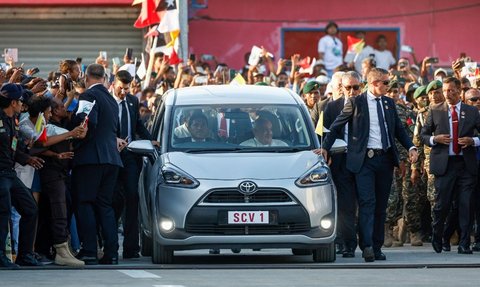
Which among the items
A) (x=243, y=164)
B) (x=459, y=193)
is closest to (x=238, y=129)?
(x=243, y=164)

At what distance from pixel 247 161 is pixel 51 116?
2.23m

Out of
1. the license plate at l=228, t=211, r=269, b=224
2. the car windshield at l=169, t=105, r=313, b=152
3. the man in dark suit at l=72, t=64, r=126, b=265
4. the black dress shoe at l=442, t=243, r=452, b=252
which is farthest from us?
the black dress shoe at l=442, t=243, r=452, b=252

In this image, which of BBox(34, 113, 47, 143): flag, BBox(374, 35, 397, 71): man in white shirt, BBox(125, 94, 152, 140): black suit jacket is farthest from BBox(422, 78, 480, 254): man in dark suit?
BBox(374, 35, 397, 71): man in white shirt

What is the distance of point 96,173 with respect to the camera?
19.2m

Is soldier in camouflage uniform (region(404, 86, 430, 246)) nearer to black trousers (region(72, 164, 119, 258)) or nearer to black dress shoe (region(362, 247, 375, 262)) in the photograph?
black dress shoe (region(362, 247, 375, 262))

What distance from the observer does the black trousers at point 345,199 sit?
2056 centimetres

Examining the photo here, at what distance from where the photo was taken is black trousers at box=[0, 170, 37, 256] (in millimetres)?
18250

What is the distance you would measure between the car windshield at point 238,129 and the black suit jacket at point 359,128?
54 cm

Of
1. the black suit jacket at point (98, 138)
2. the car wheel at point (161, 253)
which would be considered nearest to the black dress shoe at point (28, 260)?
the black suit jacket at point (98, 138)

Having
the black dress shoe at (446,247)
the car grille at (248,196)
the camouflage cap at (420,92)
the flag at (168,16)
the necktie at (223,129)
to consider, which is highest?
the flag at (168,16)

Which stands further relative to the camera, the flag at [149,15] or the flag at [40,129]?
the flag at [149,15]

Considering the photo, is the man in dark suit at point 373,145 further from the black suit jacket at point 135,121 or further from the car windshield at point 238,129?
the black suit jacket at point 135,121

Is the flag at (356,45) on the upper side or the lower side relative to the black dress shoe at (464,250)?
upper

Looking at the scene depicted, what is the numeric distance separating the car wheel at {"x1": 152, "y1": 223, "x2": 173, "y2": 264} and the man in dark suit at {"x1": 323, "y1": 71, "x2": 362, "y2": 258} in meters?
2.54
